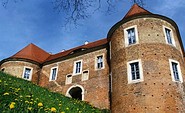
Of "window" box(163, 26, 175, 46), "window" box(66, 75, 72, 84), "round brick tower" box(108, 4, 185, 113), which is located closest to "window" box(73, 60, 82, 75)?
"window" box(66, 75, 72, 84)

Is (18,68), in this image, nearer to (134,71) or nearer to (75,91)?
(75,91)

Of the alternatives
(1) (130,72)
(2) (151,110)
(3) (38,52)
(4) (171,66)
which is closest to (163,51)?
(4) (171,66)

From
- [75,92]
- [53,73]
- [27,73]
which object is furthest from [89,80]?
[27,73]

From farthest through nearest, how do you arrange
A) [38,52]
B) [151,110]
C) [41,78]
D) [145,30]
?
1. [38,52]
2. [41,78]
3. [145,30]
4. [151,110]

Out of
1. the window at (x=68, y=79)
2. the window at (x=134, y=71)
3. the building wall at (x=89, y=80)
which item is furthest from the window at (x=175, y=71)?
the window at (x=68, y=79)

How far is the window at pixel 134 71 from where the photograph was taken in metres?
17.1

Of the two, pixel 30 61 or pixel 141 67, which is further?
pixel 30 61

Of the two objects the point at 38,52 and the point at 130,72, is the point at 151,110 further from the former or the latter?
the point at 38,52

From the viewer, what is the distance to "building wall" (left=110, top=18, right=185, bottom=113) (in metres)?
15.9

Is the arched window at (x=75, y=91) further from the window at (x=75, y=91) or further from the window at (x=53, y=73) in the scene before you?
the window at (x=53, y=73)

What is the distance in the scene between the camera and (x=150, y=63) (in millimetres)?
17281

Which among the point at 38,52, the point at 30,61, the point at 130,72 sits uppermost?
the point at 38,52

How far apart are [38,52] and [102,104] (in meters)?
14.8

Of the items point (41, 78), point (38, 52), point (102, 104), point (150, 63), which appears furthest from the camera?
point (38, 52)
